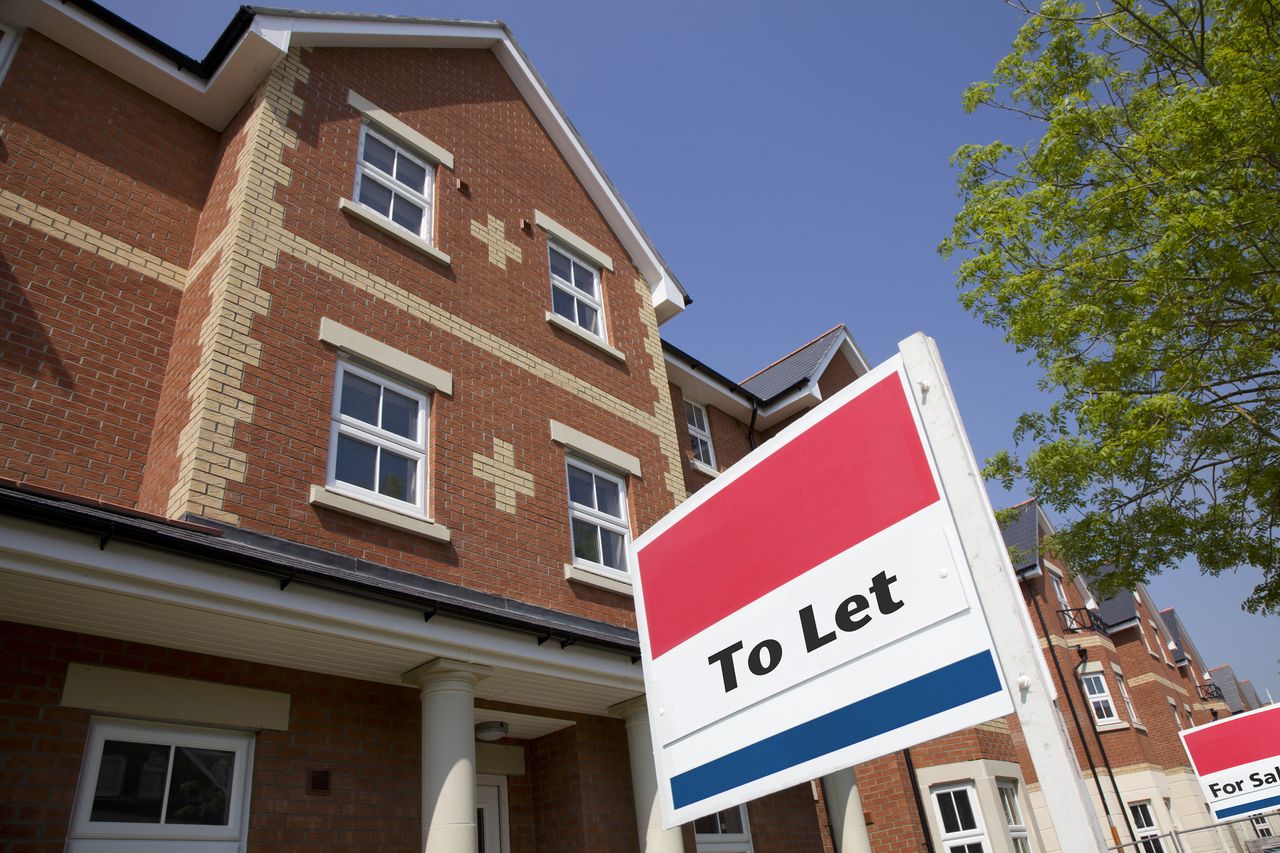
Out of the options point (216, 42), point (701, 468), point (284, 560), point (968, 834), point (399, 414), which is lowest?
point (968, 834)

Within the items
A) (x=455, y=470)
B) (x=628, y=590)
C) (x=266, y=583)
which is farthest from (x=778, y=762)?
(x=628, y=590)

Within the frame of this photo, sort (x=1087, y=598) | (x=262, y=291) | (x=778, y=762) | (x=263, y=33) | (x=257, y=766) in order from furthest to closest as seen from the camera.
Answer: (x=1087, y=598) < (x=263, y=33) < (x=262, y=291) < (x=257, y=766) < (x=778, y=762)

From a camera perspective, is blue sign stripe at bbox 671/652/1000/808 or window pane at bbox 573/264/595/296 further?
window pane at bbox 573/264/595/296

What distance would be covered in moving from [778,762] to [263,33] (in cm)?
1032

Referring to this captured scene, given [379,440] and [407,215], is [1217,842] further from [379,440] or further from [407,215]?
[407,215]

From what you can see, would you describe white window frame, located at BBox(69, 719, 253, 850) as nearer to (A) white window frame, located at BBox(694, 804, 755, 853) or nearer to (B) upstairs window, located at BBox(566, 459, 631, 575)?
(B) upstairs window, located at BBox(566, 459, 631, 575)

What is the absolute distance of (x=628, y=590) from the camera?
1052cm

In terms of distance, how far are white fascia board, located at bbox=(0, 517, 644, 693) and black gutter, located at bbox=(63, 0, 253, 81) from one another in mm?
6879

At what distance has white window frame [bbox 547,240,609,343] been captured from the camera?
494 inches

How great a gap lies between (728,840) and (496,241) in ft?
27.9

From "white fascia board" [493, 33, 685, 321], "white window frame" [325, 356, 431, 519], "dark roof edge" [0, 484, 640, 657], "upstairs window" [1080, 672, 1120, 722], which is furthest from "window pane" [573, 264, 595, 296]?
"upstairs window" [1080, 672, 1120, 722]

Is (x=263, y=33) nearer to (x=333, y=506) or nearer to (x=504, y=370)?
(x=504, y=370)

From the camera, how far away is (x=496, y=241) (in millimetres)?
11727

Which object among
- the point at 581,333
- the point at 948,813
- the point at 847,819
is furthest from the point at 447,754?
the point at 948,813
